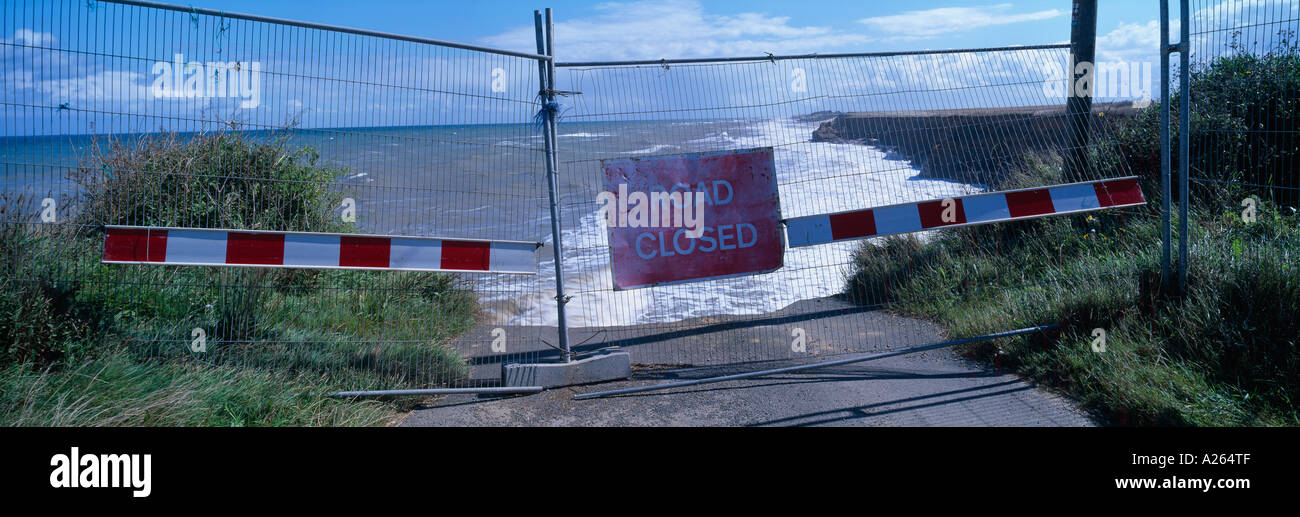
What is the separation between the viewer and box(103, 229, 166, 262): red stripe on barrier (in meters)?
4.92

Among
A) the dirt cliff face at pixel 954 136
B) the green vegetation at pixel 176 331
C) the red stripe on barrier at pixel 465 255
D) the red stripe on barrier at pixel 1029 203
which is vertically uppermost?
the dirt cliff face at pixel 954 136

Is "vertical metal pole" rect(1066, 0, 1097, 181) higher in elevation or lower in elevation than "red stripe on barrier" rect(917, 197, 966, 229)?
higher

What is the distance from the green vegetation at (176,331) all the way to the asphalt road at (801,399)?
2.25 ft

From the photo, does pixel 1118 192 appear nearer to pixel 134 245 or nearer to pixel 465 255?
pixel 465 255

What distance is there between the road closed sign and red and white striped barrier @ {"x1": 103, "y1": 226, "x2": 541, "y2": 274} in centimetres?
72

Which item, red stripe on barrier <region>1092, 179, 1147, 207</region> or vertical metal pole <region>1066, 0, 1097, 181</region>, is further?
vertical metal pole <region>1066, 0, 1097, 181</region>

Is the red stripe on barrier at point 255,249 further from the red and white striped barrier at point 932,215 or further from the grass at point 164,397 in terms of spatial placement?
the red and white striped barrier at point 932,215

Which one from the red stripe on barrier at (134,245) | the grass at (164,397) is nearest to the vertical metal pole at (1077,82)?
the grass at (164,397)

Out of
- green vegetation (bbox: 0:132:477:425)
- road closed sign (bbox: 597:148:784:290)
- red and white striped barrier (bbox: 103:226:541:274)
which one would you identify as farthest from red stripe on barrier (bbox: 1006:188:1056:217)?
green vegetation (bbox: 0:132:477:425)

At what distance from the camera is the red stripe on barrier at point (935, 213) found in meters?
6.00

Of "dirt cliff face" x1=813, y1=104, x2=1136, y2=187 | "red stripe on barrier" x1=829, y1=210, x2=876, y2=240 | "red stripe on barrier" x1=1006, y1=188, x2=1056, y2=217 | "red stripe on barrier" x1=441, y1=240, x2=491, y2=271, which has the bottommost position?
"red stripe on barrier" x1=441, y1=240, x2=491, y2=271

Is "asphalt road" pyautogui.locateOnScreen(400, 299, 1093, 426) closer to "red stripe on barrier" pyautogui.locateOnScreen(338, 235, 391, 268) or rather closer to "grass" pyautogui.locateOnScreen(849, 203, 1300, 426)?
"grass" pyautogui.locateOnScreen(849, 203, 1300, 426)
